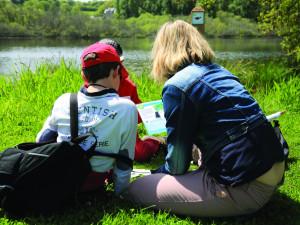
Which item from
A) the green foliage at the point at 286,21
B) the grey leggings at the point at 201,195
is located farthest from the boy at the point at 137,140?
the green foliage at the point at 286,21

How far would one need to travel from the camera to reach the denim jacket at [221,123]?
237 cm

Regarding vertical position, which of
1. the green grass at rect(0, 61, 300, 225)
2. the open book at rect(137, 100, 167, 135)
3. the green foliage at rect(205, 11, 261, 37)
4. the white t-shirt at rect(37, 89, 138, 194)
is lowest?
the green foliage at rect(205, 11, 261, 37)

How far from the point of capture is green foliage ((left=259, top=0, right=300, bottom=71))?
10079mm

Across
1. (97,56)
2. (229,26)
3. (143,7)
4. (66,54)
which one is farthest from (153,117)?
(143,7)

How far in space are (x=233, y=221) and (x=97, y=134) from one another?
1.01 meters

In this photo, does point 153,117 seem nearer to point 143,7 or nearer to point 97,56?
point 97,56

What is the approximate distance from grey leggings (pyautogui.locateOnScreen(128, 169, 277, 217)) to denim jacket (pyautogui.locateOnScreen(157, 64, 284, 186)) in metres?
Answer: 0.09

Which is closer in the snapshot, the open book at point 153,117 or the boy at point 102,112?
the boy at point 102,112

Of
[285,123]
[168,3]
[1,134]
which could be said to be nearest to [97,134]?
[1,134]

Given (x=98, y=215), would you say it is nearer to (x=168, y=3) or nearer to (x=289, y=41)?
(x=289, y=41)

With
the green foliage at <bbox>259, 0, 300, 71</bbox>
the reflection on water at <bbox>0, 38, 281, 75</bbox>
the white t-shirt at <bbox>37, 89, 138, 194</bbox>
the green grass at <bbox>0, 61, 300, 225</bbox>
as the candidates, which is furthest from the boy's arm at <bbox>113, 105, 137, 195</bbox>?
the green foliage at <bbox>259, 0, 300, 71</bbox>

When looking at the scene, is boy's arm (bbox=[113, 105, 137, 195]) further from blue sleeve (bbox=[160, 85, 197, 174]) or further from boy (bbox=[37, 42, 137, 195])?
blue sleeve (bbox=[160, 85, 197, 174])

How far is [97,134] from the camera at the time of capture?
2.61 meters

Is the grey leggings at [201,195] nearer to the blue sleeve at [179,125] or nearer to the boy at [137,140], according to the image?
the blue sleeve at [179,125]
